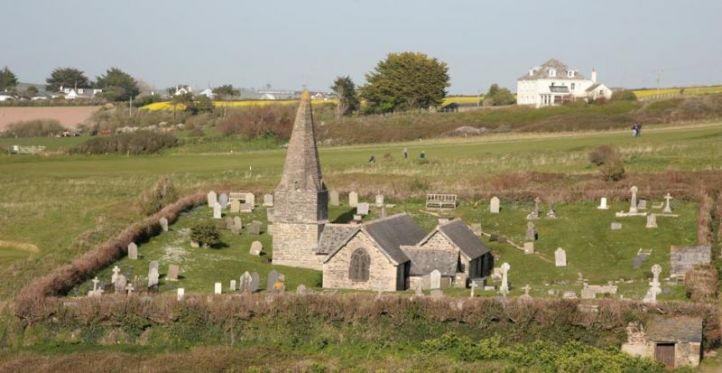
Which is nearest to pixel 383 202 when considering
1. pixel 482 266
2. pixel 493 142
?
pixel 482 266

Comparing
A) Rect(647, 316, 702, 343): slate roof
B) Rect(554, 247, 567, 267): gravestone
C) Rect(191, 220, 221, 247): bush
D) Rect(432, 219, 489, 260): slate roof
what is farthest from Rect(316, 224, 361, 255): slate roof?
Rect(647, 316, 702, 343): slate roof

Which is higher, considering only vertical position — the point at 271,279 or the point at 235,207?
the point at 235,207

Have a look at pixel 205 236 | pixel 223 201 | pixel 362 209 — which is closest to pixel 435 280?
pixel 205 236

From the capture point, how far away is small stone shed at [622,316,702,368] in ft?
139

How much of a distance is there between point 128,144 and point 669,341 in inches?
2870

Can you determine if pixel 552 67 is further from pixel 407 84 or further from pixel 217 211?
pixel 217 211

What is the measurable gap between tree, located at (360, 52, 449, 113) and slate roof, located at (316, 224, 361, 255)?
263 ft

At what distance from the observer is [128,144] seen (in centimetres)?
10856

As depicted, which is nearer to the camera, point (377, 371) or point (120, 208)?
point (377, 371)

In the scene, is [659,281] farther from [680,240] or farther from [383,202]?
[383,202]

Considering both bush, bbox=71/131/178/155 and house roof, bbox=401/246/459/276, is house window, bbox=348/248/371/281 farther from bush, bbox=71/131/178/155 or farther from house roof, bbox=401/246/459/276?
bush, bbox=71/131/178/155

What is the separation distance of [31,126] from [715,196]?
81.4 meters

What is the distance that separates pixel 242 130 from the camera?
115m

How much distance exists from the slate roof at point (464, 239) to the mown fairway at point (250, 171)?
9.26 feet
